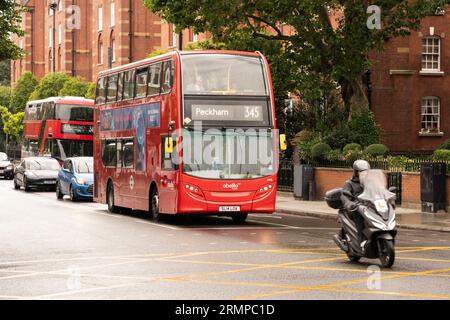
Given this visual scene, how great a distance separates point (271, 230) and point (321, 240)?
3024 mm

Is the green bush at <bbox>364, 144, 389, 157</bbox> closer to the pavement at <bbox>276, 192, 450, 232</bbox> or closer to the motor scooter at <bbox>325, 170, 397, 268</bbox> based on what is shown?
the pavement at <bbox>276, 192, 450, 232</bbox>

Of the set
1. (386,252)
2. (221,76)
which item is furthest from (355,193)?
(221,76)

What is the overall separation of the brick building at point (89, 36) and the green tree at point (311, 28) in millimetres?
27814

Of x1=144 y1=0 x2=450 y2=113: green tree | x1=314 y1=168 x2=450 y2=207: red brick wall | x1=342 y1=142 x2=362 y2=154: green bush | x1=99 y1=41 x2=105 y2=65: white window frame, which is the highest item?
x1=99 y1=41 x2=105 y2=65: white window frame

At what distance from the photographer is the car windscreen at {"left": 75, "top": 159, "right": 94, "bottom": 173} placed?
36.4 meters

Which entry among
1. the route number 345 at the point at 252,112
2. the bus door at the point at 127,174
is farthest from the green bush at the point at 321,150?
the route number 345 at the point at 252,112

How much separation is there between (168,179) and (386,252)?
10.2m

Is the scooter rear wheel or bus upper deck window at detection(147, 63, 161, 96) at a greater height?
bus upper deck window at detection(147, 63, 161, 96)

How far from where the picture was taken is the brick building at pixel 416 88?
4641cm

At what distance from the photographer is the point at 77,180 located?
35562 mm

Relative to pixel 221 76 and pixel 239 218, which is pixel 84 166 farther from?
pixel 221 76

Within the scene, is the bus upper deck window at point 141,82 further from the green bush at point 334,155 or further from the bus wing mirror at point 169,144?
the green bush at point 334,155

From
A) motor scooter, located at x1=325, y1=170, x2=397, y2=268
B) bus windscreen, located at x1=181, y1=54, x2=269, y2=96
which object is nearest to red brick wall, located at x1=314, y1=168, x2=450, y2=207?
bus windscreen, located at x1=181, y1=54, x2=269, y2=96

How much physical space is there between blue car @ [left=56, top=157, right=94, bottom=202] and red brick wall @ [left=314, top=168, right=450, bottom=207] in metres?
8.16
